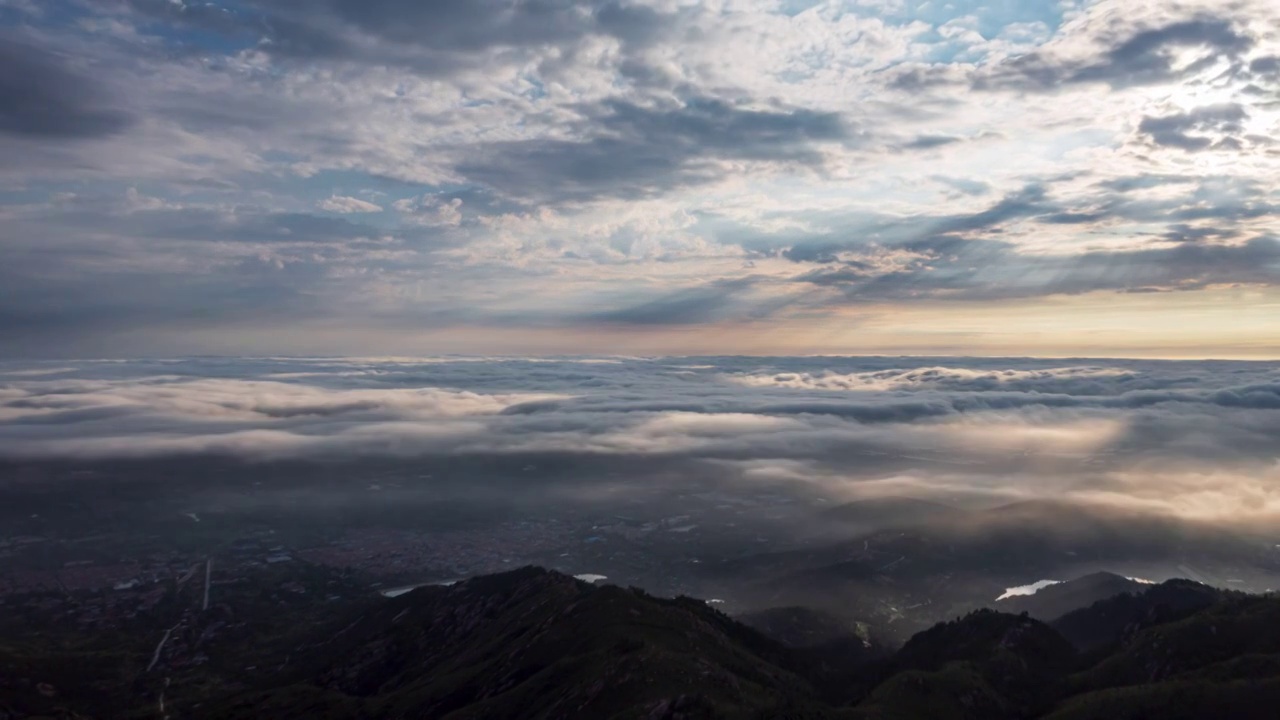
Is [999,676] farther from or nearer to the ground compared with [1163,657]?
nearer to the ground

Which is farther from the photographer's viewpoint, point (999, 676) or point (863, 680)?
point (863, 680)

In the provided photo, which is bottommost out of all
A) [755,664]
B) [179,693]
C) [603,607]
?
[179,693]

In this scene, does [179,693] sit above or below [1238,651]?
below

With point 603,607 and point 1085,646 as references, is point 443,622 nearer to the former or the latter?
point 603,607

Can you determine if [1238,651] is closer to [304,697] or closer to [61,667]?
[304,697]

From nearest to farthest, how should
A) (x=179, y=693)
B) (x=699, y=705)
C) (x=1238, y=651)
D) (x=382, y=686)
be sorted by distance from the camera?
(x=699, y=705) < (x=1238, y=651) < (x=382, y=686) < (x=179, y=693)

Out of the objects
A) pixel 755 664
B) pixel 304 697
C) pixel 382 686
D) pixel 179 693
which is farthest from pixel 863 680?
pixel 179 693

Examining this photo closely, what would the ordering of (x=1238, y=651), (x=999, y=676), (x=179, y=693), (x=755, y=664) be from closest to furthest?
(x=1238, y=651) < (x=999, y=676) < (x=755, y=664) < (x=179, y=693)

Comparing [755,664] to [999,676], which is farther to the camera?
[755,664]

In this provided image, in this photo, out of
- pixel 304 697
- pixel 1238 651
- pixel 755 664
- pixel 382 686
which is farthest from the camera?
pixel 382 686

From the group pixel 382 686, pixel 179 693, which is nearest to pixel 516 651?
pixel 382 686
